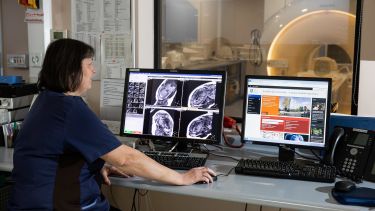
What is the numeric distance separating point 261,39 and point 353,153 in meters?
1.12

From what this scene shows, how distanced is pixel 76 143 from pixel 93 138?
2.5 inches

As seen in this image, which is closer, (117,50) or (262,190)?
(262,190)

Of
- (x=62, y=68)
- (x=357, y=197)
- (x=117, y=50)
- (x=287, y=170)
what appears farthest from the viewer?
(x=117, y=50)

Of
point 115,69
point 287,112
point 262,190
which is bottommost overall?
point 262,190

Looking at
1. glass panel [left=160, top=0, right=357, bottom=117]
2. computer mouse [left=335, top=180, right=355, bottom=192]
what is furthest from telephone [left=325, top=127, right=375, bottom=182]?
glass panel [left=160, top=0, right=357, bottom=117]

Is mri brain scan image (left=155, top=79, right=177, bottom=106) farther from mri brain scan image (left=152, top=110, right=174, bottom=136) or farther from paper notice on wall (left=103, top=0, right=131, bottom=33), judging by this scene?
paper notice on wall (left=103, top=0, right=131, bottom=33)

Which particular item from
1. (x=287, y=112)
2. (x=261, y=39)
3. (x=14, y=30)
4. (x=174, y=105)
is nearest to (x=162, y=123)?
(x=174, y=105)

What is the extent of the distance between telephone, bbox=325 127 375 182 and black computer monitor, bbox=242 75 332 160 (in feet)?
0.19

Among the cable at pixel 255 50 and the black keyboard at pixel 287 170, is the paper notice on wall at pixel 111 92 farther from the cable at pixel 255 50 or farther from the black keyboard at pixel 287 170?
the black keyboard at pixel 287 170

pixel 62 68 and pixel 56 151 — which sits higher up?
pixel 62 68

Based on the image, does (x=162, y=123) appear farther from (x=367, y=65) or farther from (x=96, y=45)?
(x=367, y=65)

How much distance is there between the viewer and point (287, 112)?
202cm

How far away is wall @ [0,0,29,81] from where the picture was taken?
3.01 m

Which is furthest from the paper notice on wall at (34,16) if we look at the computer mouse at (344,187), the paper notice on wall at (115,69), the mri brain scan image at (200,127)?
the computer mouse at (344,187)
